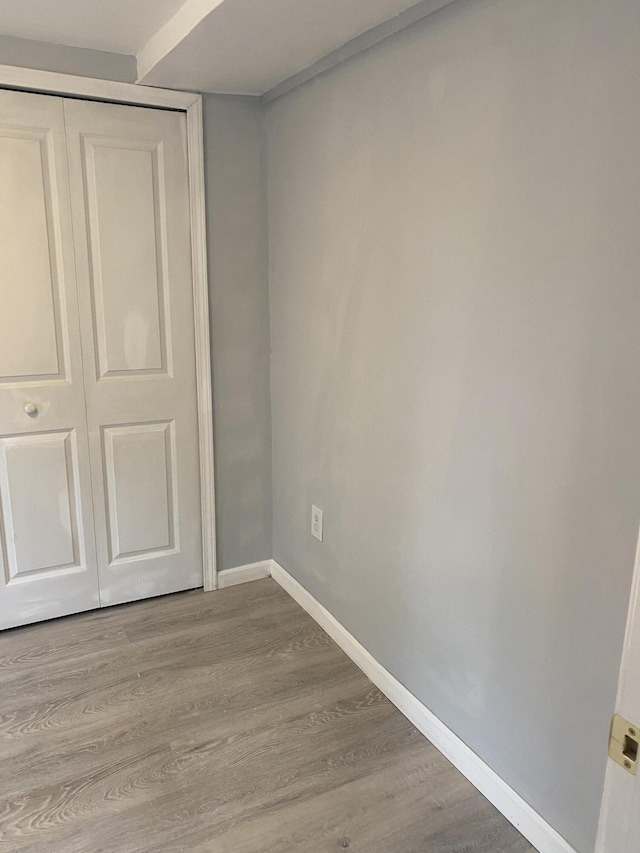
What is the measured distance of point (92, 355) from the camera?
2.36 meters

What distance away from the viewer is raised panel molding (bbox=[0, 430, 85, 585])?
2.32m

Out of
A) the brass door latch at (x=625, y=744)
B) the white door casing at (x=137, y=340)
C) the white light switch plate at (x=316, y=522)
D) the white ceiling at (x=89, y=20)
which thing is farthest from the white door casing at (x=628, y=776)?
the white door casing at (x=137, y=340)

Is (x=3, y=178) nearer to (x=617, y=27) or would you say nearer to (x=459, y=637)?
(x=617, y=27)

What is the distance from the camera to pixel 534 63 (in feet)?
4.32

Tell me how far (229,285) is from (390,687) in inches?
63.5

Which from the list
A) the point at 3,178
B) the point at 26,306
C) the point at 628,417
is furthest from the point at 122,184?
the point at 628,417

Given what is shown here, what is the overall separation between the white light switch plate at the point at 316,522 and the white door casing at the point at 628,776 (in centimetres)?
160

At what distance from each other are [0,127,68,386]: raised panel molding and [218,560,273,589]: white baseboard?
1.10m

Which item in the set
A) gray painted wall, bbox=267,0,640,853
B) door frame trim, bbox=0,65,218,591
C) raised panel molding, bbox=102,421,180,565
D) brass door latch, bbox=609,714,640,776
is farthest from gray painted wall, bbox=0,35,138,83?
brass door latch, bbox=609,714,640,776

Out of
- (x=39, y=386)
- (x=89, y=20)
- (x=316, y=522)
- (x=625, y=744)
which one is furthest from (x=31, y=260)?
(x=625, y=744)

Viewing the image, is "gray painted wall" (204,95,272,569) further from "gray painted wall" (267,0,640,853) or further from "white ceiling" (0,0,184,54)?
"white ceiling" (0,0,184,54)

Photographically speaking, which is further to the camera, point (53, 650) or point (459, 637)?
point (53, 650)

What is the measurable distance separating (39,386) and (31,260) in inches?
17.6

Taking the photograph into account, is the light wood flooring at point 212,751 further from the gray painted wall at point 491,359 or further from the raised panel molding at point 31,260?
the raised panel molding at point 31,260
